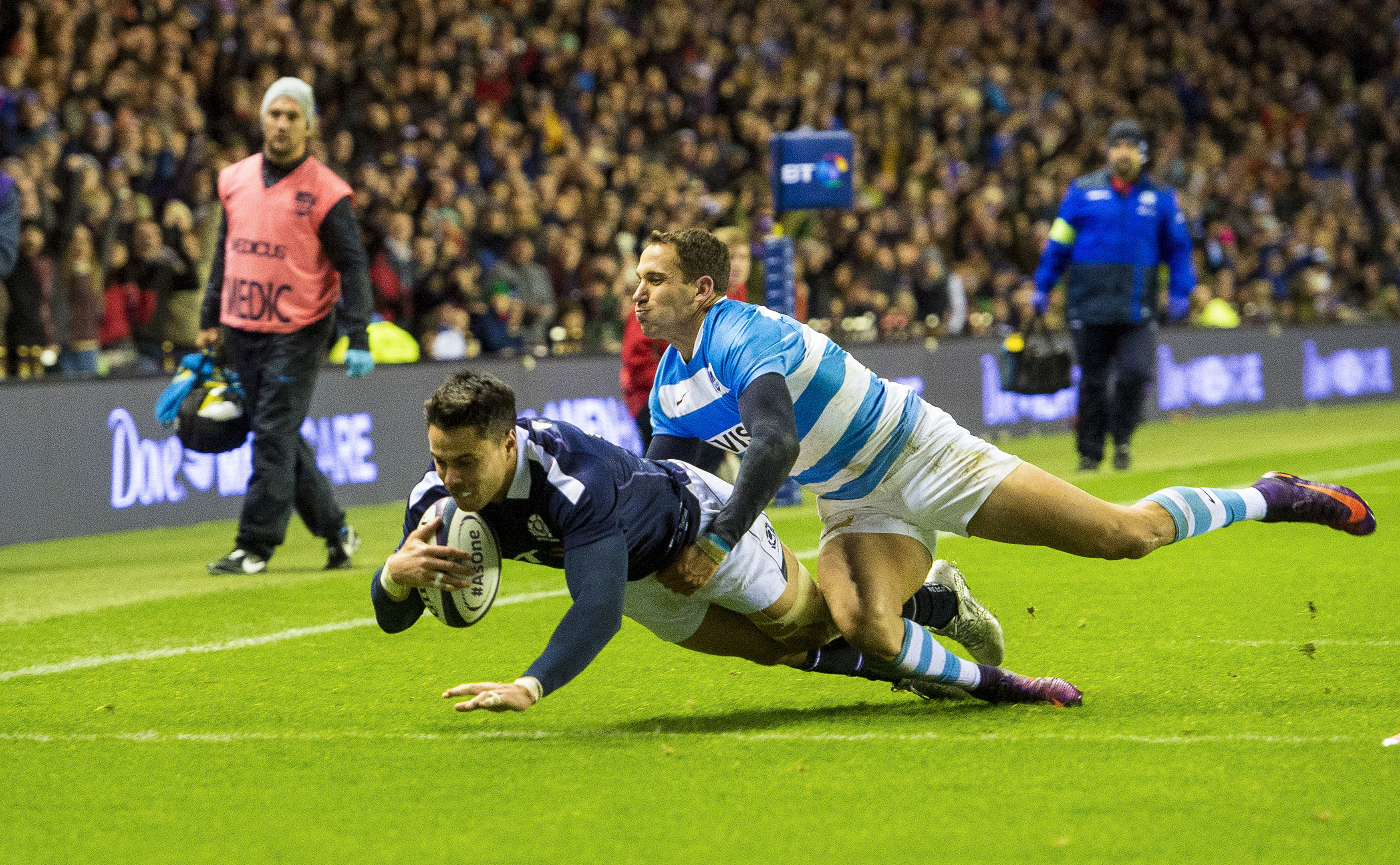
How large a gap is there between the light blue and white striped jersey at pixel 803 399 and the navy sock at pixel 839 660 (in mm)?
458

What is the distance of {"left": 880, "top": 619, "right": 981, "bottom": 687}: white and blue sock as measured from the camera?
16.8 ft

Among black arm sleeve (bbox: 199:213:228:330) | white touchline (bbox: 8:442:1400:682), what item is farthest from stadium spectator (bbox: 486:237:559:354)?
white touchline (bbox: 8:442:1400:682)

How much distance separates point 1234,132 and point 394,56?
1449 centimetres

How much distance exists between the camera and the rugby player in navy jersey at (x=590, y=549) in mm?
4391

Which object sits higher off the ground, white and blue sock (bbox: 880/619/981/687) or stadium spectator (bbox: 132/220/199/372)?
stadium spectator (bbox: 132/220/199/372)

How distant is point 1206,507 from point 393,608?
8.89 feet

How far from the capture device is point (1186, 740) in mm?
4680

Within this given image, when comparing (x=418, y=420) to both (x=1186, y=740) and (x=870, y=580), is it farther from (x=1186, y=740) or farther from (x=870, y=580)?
(x=1186, y=740)

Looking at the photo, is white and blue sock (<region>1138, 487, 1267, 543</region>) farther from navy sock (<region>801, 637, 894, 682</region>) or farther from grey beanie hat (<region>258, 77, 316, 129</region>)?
grey beanie hat (<region>258, 77, 316, 129</region>)

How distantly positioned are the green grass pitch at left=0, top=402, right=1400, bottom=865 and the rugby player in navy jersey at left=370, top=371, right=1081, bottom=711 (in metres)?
0.25

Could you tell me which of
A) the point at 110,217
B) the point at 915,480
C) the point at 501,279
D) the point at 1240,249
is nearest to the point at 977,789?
the point at 915,480

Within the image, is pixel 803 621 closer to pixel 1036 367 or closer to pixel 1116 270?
pixel 1116 270

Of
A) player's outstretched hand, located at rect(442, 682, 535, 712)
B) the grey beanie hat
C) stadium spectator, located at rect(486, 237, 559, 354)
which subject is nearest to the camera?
player's outstretched hand, located at rect(442, 682, 535, 712)

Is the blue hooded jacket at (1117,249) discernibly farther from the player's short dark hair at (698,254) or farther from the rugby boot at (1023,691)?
the rugby boot at (1023,691)
